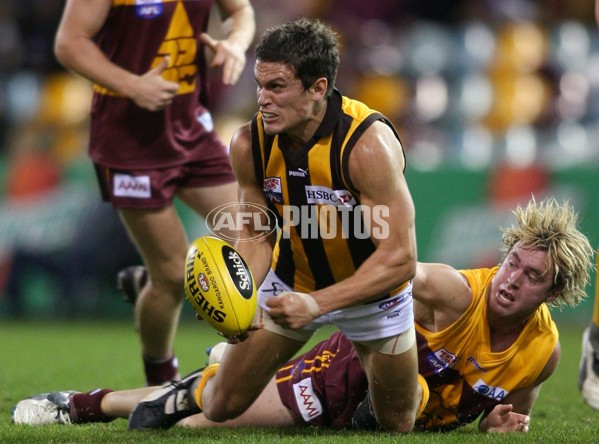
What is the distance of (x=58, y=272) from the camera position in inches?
381

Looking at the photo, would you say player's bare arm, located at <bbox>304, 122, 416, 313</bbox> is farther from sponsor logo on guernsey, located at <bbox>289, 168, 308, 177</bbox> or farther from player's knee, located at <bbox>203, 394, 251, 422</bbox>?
player's knee, located at <bbox>203, 394, 251, 422</bbox>

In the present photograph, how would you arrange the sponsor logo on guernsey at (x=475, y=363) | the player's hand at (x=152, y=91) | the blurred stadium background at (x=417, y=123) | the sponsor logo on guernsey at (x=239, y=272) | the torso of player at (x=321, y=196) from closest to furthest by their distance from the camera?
the sponsor logo on guernsey at (x=239, y=272)
the torso of player at (x=321, y=196)
the sponsor logo on guernsey at (x=475, y=363)
the player's hand at (x=152, y=91)
the blurred stadium background at (x=417, y=123)

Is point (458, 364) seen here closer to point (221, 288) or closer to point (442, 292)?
point (442, 292)

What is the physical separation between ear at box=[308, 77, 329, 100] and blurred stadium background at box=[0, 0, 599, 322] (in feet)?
17.4

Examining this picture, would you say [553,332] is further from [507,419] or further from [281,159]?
[281,159]

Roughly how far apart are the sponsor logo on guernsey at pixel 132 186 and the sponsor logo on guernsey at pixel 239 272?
1.39 m

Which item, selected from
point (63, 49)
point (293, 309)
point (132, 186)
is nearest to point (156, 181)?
point (132, 186)

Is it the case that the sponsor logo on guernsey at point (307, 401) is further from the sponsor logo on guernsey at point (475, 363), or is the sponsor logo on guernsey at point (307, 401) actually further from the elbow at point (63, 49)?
the elbow at point (63, 49)

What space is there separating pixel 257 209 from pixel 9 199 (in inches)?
221

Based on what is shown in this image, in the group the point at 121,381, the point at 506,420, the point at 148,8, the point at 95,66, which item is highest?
the point at 148,8

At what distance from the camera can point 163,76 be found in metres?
5.43

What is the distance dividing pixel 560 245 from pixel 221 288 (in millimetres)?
1466

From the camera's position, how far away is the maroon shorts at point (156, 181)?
5457 mm

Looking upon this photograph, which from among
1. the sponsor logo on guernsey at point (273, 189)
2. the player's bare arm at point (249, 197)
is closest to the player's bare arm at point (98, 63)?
the player's bare arm at point (249, 197)
